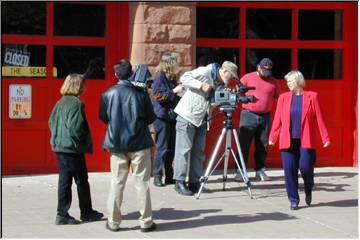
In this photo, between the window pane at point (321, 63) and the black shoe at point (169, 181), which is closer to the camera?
the black shoe at point (169, 181)

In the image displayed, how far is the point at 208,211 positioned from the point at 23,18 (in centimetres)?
423

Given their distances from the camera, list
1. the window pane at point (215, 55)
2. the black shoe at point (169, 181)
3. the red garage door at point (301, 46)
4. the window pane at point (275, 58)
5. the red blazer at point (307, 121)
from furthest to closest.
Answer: the window pane at point (275, 58), the red garage door at point (301, 46), the window pane at point (215, 55), the black shoe at point (169, 181), the red blazer at point (307, 121)

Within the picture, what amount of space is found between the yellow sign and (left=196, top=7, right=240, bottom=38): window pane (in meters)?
2.35

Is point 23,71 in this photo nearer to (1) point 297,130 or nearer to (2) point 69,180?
(2) point 69,180

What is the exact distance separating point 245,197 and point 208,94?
4.64 feet

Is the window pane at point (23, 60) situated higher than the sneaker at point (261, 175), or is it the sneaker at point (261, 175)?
the window pane at point (23, 60)

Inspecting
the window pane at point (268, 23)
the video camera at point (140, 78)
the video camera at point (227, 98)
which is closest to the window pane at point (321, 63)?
the window pane at point (268, 23)

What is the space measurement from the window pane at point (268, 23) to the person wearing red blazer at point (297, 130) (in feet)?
10.2

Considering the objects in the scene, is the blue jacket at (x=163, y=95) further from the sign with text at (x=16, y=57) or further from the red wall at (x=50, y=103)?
the sign with text at (x=16, y=57)

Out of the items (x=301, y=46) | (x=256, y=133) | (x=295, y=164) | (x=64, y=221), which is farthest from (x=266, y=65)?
(x=64, y=221)

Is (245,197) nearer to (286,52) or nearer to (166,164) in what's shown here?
(166,164)

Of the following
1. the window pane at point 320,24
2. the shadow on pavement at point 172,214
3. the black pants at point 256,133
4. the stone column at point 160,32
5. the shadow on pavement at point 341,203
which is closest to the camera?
the shadow on pavement at point 172,214

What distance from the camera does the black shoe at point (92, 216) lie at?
8.38 m

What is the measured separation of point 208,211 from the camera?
901 cm
